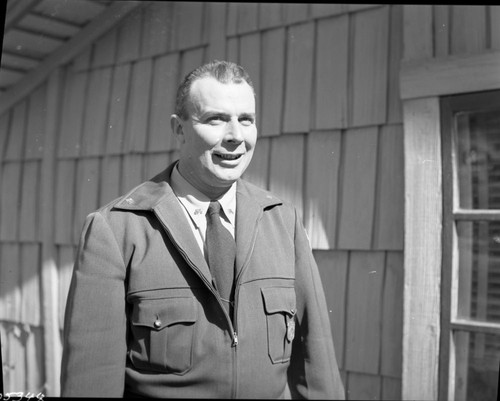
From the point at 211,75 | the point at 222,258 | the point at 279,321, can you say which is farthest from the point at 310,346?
the point at 211,75

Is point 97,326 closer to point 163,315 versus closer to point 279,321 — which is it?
point 163,315

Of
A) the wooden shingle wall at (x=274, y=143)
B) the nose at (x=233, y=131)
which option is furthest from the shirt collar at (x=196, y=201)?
the wooden shingle wall at (x=274, y=143)

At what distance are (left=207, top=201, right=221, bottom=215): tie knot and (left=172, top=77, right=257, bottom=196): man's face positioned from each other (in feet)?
0.10

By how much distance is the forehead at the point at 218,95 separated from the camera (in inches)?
51.5

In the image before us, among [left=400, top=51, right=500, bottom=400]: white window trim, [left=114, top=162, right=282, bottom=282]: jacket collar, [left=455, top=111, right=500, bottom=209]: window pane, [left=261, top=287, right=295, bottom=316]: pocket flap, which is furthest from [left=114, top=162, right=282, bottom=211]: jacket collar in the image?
[left=455, top=111, right=500, bottom=209]: window pane

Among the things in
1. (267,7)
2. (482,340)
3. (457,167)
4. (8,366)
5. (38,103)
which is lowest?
(8,366)

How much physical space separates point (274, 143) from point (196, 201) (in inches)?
13.8

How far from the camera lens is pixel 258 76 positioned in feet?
5.29

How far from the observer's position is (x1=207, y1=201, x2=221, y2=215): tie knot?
136cm

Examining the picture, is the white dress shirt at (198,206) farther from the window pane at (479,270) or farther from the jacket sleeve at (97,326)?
the window pane at (479,270)

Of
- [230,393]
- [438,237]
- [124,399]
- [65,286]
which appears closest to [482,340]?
[438,237]

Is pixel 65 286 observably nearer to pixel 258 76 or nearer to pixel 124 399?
pixel 124 399

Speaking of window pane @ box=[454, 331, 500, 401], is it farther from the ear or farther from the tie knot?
the ear

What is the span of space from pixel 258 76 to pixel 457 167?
0.59 meters
